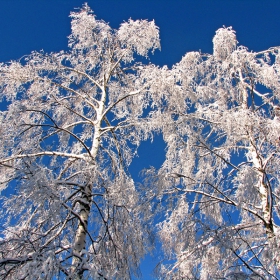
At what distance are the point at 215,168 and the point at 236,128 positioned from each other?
1700 millimetres

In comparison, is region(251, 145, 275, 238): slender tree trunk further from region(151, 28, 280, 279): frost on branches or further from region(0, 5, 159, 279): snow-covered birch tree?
region(0, 5, 159, 279): snow-covered birch tree

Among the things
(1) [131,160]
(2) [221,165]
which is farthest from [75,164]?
(2) [221,165]

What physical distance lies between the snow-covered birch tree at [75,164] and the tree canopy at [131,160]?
0.08ft

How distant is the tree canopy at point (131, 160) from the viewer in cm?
430

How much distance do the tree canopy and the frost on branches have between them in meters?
0.03

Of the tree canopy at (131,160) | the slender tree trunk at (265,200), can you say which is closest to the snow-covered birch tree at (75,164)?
the tree canopy at (131,160)

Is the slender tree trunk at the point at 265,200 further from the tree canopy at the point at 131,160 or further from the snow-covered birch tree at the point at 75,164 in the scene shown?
the snow-covered birch tree at the point at 75,164

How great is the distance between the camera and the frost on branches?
16.5ft

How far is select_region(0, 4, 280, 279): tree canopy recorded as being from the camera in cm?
430

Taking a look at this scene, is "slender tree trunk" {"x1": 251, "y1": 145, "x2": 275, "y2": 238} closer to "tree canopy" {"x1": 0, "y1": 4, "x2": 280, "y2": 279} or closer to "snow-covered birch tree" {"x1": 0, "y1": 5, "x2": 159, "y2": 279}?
"tree canopy" {"x1": 0, "y1": 4, "x2": 280, "y2": 279}

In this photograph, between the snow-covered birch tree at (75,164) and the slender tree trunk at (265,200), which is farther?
the slender tree trunk at (265,200)

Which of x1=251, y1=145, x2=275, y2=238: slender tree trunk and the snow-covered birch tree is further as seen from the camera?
x1=251, y1=145, x2=275, y2=238: slender tree trunk

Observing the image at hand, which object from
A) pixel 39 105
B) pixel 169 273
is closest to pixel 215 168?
pixel 169 273

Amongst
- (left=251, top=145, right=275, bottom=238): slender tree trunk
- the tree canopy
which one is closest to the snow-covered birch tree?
the tree canopy
